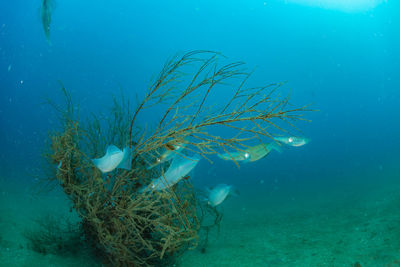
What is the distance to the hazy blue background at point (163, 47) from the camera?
145 ft

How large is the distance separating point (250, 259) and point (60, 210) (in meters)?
7.32

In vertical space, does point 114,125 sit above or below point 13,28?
below

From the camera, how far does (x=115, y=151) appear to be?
102 inches

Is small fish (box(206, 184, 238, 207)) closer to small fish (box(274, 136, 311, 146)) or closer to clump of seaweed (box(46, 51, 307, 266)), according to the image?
clump of seaweed (box(46, 51, 307, 266))

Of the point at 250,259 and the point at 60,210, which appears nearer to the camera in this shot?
the point at 250,259

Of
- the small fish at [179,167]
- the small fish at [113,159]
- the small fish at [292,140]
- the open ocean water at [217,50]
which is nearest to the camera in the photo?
the small fish at [113,159]

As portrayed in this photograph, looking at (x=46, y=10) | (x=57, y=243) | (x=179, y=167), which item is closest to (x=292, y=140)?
(x=179, y=167)

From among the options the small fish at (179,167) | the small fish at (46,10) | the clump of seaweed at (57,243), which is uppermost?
the small fish at (46,10)

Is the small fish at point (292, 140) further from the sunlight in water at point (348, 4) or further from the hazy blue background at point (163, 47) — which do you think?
the sunlight in water at point (348, 4)

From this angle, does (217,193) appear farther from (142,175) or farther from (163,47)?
(163,47)

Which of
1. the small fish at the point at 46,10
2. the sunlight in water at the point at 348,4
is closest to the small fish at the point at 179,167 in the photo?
the small fish at the point at 46,10

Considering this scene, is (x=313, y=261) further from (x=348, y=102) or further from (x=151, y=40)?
(x=348, y=102)

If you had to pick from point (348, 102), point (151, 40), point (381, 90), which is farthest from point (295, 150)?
point (381, 90)

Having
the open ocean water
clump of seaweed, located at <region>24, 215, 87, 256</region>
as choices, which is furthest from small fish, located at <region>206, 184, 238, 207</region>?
the open ocean water
